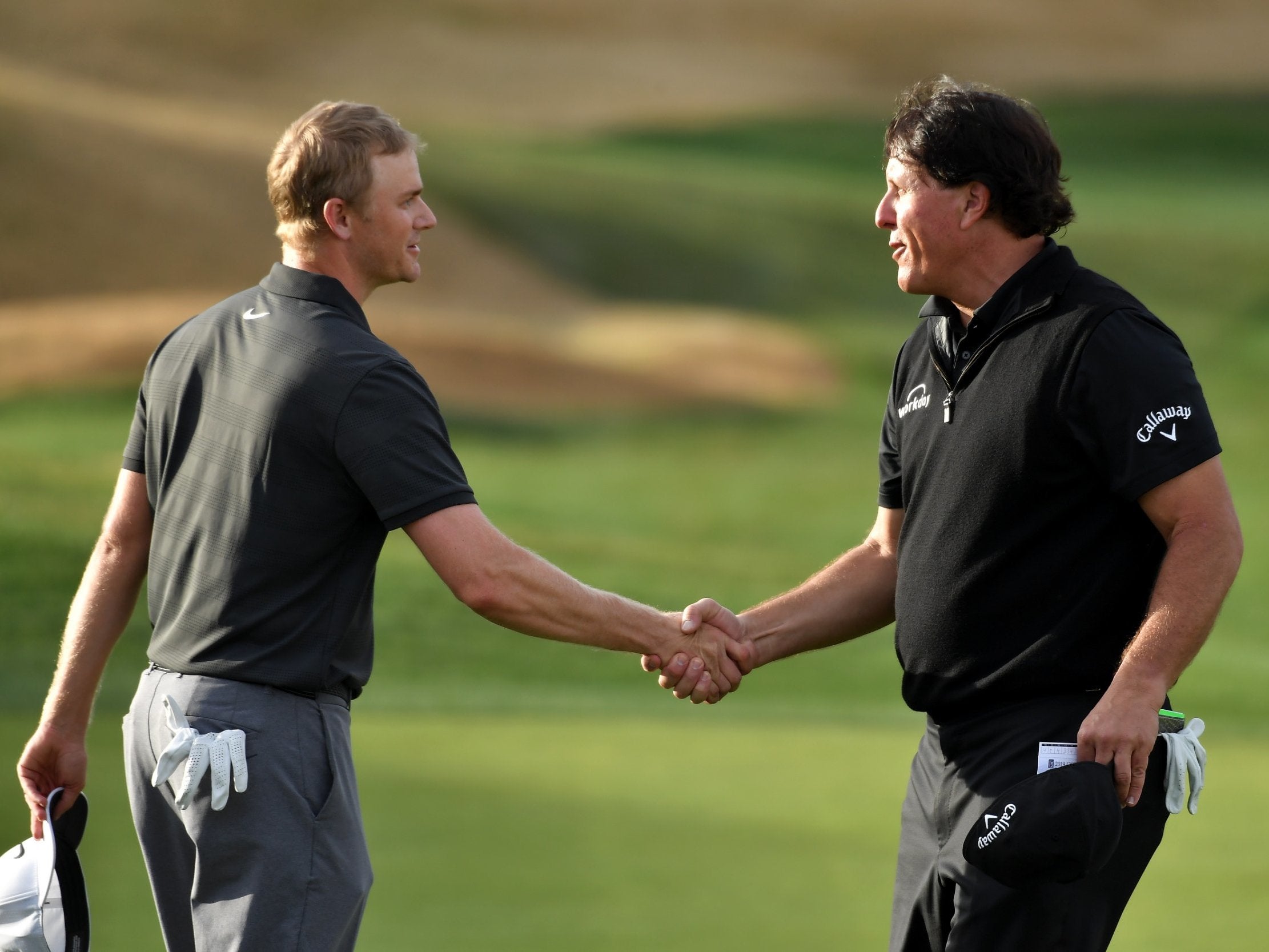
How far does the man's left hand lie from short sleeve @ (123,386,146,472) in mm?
1291

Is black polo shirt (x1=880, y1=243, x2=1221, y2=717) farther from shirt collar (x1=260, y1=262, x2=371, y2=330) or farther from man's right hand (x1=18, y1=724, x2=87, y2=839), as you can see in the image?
man's right hand (x1=18, y1=724, x2=87, y2=839)

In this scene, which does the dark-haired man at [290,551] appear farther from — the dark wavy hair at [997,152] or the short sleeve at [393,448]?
the dark wavy hair at [997,152]

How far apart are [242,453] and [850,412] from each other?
705 cm

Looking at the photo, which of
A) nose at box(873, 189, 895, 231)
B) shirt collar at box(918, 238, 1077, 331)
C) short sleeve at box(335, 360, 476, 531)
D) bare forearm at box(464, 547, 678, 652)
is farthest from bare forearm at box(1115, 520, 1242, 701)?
short sleeve at box(335, 360, 476, 531)

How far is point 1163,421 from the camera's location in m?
1.87

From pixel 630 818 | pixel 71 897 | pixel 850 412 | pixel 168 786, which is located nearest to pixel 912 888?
pixel 168 786

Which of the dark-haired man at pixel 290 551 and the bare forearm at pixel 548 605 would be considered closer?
the dark-haired man at pixel 290 551

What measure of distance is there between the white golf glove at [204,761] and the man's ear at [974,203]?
1153 mm

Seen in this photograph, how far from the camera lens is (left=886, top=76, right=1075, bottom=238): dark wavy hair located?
2088 mm

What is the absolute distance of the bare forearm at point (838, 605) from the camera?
8.13ft

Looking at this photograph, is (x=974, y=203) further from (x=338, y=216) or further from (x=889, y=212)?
(x=338, y=216)

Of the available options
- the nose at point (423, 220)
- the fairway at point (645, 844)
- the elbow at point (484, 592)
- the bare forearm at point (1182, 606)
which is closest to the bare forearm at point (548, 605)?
the elbow at point (484, 592)

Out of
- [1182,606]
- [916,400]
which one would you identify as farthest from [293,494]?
[1182,606]

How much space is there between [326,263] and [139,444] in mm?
367
